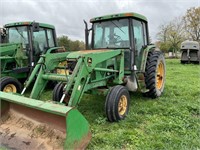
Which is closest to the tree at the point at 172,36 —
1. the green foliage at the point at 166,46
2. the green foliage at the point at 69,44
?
the green foliage at the point at 166,46

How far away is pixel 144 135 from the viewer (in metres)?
3.70

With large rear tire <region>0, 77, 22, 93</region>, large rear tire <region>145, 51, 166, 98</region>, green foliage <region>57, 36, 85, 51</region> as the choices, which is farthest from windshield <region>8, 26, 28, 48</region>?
green foliage <region>57, 36, 85, 51</region>

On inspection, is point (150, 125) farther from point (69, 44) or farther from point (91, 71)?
point (69, 44)

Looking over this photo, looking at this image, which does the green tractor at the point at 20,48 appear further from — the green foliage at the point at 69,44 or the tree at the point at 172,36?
the tree at the point at 172,36

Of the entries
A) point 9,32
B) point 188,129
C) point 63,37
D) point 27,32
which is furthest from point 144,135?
point 63,37

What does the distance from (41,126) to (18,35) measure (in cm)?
458

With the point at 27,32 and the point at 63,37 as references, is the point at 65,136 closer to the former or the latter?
the point at 27,32

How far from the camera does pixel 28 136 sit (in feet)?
11.2

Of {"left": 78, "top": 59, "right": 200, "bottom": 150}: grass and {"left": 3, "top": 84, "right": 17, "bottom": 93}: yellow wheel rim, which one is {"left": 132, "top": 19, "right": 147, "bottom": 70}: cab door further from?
{"left": 3, "top": 84, "right": 17, "bottom": 93}: yellow wheel rim

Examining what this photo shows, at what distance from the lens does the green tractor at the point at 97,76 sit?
3.26m

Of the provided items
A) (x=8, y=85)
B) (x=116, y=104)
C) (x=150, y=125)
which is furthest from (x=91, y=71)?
(x=8, y=85)

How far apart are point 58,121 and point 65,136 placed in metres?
0.27

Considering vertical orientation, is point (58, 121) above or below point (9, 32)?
below

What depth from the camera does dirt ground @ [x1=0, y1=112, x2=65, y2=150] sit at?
3225mm
